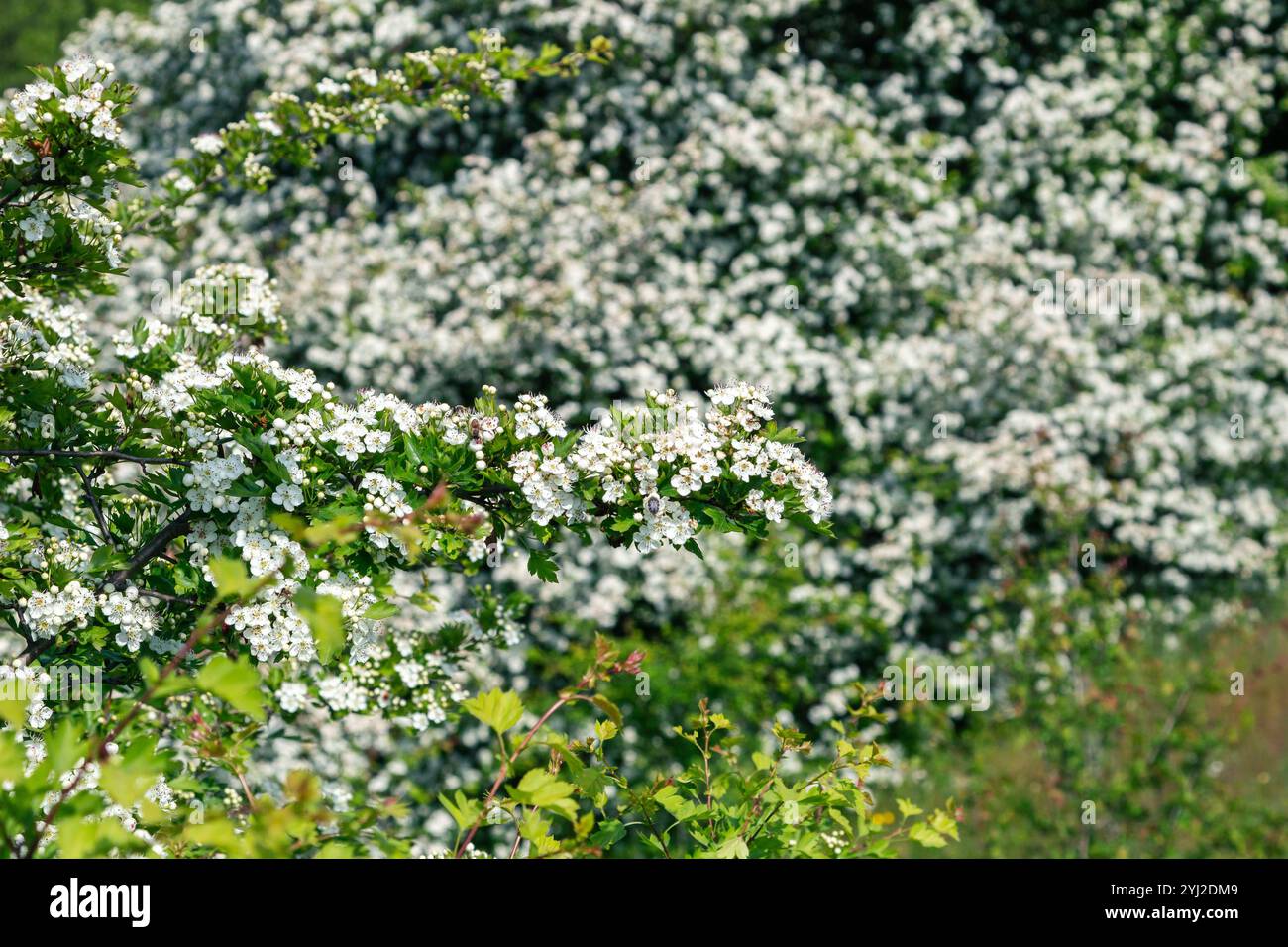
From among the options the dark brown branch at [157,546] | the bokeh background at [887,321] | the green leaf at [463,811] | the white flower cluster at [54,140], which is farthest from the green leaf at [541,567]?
the bokeh background at [887,321]

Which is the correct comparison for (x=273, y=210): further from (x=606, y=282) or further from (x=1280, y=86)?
(x=1280, y=86)

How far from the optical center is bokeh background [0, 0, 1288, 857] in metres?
5.36

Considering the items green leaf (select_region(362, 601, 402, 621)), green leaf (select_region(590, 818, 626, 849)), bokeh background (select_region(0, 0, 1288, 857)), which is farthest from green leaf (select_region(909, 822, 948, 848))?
bokeh background (select_region(0, 0, 1288, 857))

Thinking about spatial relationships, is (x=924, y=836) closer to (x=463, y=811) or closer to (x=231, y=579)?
(x=463, y=811)

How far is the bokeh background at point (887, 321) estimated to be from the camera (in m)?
5.36

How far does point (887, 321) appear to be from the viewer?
6.67m

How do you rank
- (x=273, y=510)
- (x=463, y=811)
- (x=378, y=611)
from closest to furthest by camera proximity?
(x=463, y=811) → (x=378, y=611) → (x=273, y=510)

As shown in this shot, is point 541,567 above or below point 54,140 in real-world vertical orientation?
below

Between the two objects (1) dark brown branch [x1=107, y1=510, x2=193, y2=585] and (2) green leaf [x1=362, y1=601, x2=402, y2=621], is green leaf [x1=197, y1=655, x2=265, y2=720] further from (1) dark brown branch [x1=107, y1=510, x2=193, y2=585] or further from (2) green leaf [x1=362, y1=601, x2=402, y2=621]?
(1) dark brown branch [x1=107, y1=510, x2=193, y2=585]

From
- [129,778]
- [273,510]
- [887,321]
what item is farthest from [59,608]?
[887,321]

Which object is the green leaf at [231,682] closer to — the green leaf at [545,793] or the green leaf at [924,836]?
the green leaf at [545,793]

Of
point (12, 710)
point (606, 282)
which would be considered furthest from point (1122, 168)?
point (12, 710)

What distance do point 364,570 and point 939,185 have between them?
5.74m

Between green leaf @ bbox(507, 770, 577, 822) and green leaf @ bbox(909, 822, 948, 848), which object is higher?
green leaf @ bbox(507, 770, 577, 822)
